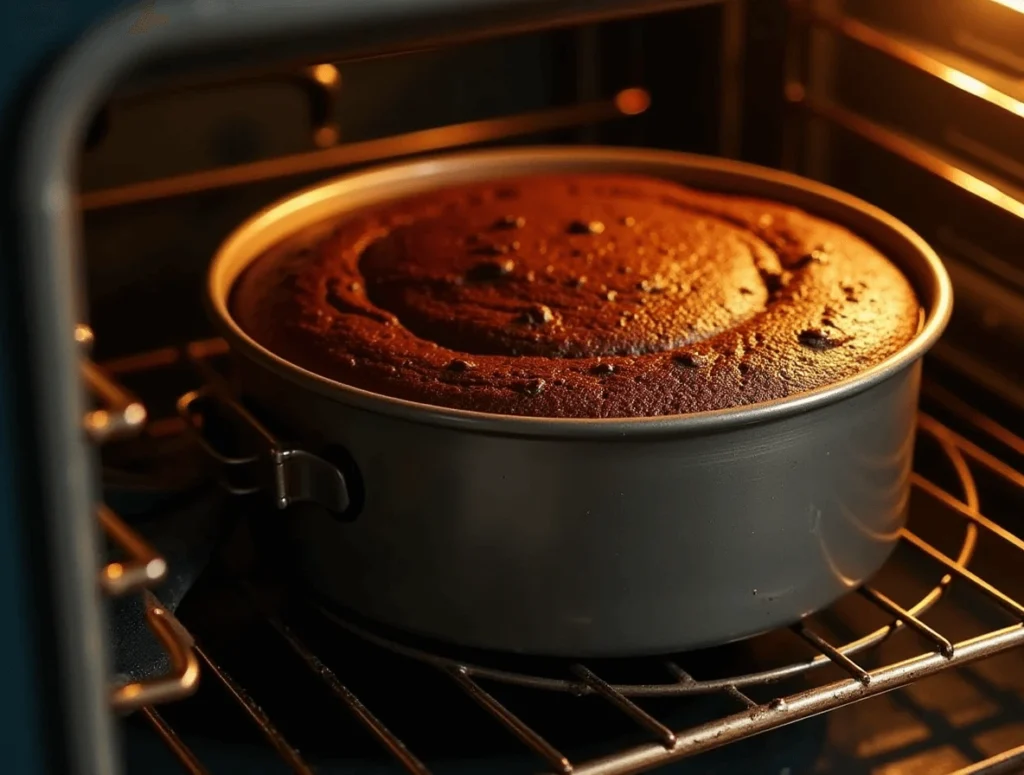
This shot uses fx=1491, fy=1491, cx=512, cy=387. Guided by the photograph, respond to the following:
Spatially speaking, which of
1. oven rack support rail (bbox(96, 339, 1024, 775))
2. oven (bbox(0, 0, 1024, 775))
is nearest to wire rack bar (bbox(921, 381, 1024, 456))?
oven (bbox(0, 0, 1024, 775))

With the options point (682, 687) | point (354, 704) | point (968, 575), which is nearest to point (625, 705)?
point (682, 687)

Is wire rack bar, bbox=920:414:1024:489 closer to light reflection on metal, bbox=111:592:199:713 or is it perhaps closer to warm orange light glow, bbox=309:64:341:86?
warm orange light glow, bbox=309:64:341:86

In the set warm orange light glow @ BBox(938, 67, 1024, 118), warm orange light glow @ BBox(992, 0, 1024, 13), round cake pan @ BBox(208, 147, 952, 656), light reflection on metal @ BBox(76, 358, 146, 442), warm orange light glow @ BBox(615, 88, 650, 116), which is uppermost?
warm orange light glow @ BBox(992, 0, 1024, 13)

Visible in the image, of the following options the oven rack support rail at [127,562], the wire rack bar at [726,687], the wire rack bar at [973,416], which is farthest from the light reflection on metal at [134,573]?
the wire rack bar at [973,416]

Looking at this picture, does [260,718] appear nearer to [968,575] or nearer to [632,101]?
[968,575]

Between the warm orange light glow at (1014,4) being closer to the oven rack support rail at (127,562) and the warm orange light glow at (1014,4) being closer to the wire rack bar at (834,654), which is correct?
the wire rack bar at (834,654)

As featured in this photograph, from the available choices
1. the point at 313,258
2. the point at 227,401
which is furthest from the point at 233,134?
the point at 227,401
